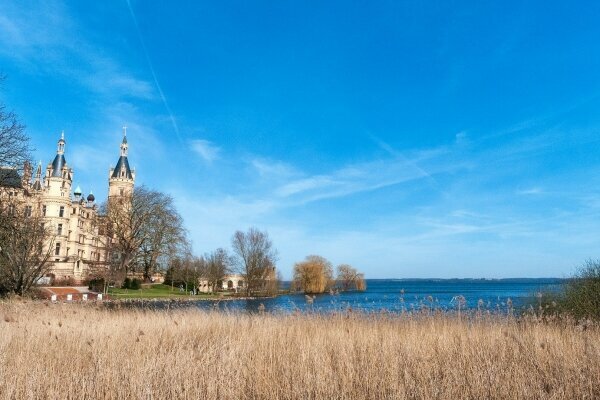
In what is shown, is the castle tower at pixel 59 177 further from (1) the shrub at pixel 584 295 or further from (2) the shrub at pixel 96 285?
(1) the shrub at pixel 584 295

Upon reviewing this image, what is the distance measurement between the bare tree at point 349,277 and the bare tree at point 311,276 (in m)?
15.4

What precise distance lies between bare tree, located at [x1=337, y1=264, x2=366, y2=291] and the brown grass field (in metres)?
73.1

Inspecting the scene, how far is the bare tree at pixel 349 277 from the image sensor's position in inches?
3164

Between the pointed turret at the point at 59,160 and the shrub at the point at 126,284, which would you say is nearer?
the shrub at the point at 126,284

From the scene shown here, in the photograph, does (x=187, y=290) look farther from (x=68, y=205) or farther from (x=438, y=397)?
(x=438, y=397)

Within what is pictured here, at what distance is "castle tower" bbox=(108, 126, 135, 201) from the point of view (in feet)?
243

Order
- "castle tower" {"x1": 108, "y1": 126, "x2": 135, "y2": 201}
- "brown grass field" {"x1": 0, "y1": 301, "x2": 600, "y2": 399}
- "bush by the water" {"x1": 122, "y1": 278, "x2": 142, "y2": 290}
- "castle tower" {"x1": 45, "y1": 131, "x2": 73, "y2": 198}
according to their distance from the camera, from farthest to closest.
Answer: "castle tower" {"x1": 108, "y1": 126, "x2": 135, "y2": 201}, "castle tower" {"x1": 45, "y1": 131, "x2": 73, "y2": 198}, "bush by the water" {"x1": 122, "y1": 278, "x2": 142, "y2": 290}, "brown grass field" {"x1": 0, "y1": 301, "x2": 600, "y2": 399}

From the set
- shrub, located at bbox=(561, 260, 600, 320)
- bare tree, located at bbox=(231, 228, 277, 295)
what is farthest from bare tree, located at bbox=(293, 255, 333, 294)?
shrub, located at bbox=(561, 260, 600, 320)

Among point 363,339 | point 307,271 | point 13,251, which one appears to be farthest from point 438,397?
point 307,271

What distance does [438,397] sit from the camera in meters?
4.25

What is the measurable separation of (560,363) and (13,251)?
20.8 metres

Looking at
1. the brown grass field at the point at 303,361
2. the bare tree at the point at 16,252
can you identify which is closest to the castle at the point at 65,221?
the bare tree at the point at 16,252

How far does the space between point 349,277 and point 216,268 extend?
3059cm

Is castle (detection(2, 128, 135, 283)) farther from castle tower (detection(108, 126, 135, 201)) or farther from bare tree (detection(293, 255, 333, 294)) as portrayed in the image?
bare tree (detection(293, 255, 333, 294))
